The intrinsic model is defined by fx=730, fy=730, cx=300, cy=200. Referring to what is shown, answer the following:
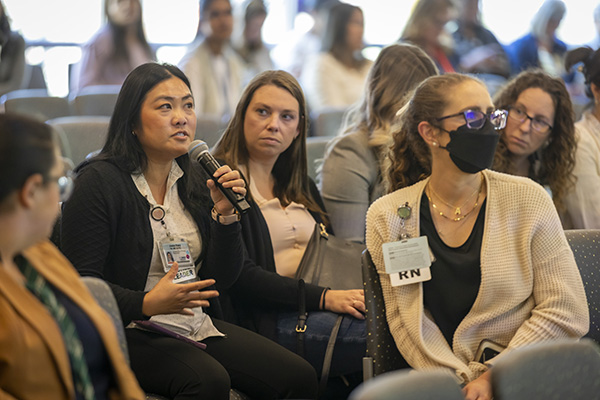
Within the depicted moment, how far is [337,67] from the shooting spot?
15.9 ft

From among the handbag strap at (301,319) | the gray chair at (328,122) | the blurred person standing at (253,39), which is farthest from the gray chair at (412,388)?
the blurred person standing at (253,39)

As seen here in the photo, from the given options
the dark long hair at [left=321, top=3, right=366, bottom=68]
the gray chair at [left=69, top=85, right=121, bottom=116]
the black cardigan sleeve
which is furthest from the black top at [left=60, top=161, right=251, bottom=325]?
the dark long hair at [left=321, top=3, right=366, bottom=68]

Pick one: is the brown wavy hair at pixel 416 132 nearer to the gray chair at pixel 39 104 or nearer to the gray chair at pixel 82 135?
the gray chair at pixel 82 135

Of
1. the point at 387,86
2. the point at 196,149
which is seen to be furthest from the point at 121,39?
the point at 196,149

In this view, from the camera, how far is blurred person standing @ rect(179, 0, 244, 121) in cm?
440

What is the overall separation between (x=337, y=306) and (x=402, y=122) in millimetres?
642

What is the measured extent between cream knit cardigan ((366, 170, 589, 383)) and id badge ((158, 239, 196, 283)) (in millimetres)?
585

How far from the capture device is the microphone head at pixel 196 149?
6.94ft

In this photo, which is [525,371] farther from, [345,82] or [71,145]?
[345,82]

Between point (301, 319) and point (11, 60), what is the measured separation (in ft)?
9.90

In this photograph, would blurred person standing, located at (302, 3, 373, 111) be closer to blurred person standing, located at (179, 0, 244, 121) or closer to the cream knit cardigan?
blurred person standing, located at (179, 0, 244, 121)

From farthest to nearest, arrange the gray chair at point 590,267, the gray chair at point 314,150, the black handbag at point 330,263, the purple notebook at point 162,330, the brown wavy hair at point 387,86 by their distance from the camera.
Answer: the gray chair at point 314,150
the brown wavy hair at point 387,86
the black handbag at point 330,263
the gray chair at point 590,267
the purple notebook at point 162,330

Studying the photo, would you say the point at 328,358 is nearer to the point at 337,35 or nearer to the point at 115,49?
the point at 115,49

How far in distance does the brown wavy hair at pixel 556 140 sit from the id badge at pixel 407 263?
3.45 ft
